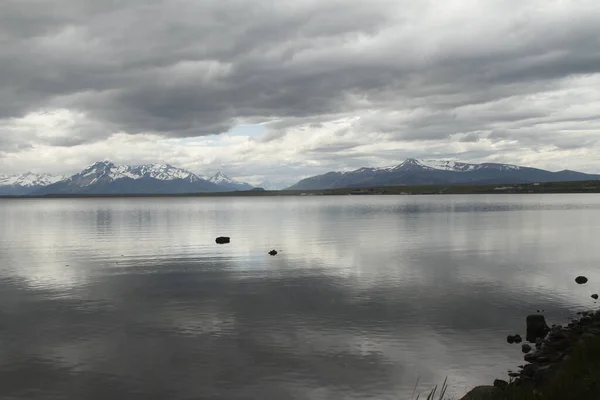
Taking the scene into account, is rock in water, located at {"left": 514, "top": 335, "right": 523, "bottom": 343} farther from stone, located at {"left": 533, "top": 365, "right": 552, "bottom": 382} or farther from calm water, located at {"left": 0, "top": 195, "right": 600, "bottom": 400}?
stone, located at {"left": 533, "top": 365, "right": 552, "bottom": 382}

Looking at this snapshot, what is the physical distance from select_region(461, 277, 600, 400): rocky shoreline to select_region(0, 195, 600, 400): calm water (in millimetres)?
1202

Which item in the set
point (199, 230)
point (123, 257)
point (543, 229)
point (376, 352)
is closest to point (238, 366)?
point (376, 352)

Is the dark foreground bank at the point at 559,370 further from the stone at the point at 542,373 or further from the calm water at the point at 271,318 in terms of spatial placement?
the calm water at the point at 271,318

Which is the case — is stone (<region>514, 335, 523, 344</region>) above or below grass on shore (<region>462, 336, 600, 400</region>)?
below

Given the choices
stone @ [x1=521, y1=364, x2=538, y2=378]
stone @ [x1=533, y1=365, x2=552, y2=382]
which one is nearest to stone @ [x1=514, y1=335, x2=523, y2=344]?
stone @ [x1=521, y1=364, x2=538, y2=378]

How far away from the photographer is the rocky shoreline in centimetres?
2247

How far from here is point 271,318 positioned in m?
35.0

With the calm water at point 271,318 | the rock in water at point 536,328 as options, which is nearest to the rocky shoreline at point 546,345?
the rock in water at point 536,328

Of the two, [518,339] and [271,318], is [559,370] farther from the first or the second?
[271,318]

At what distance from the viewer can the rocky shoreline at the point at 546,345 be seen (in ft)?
73.7

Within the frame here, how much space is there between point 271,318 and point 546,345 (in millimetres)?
17870

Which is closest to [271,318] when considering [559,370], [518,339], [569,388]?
[518,339]

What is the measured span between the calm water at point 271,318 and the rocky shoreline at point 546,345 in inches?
47.3

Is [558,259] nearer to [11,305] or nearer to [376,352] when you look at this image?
[376,352]
